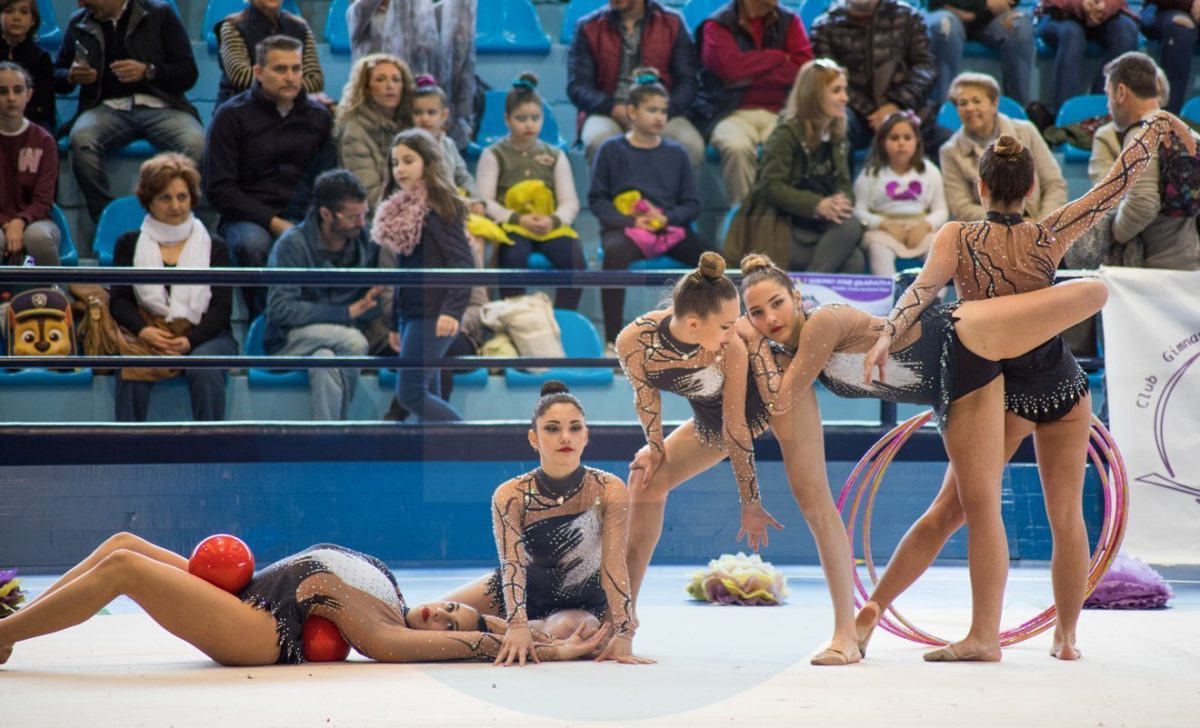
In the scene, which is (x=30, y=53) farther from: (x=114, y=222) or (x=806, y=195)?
(x=806, y=195)

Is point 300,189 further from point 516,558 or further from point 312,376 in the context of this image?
point 516,558

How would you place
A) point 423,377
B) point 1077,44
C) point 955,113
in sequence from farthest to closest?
1. point 1077,44
2. point 955,113
3. point 423,377

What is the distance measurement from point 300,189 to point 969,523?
3789 mm

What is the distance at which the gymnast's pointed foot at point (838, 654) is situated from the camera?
11.5ft

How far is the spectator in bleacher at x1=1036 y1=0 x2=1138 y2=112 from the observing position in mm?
7492

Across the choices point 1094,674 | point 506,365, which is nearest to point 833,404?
point 506,365

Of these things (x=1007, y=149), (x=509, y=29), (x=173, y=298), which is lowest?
(x=173, y=298)

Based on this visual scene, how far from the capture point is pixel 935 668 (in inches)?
136

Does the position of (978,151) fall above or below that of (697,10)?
below

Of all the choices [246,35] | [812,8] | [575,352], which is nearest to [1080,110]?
[812,8]

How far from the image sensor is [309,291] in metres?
5.76

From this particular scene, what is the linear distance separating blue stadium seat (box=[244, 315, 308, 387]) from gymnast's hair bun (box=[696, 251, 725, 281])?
2.75m

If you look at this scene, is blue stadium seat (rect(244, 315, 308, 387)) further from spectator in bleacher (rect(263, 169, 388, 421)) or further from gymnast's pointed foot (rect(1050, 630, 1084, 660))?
gymnast's pointed foot (rect(1050, 630, 1084, 660))

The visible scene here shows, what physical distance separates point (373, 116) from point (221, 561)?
10.8 feet
